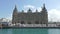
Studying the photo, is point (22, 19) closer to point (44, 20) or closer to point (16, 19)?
point (16, 19)

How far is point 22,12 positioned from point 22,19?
12.5 feet

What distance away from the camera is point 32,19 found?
7600cm

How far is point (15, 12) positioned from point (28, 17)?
7.47 meters

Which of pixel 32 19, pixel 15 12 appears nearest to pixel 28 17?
pixel 32 19

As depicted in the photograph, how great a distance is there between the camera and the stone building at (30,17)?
75081 mm

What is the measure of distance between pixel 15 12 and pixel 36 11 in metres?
11.4

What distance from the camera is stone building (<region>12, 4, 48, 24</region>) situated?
75.1 m

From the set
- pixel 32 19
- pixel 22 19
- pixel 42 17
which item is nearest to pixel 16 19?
pixel 22 19

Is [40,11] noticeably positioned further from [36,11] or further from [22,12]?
[22,12]

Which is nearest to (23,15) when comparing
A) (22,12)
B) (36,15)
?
(22,12)

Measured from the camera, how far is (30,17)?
7625cm

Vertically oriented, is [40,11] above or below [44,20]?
above

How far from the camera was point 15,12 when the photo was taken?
75.6m

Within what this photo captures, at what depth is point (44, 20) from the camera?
75125 millimetres
